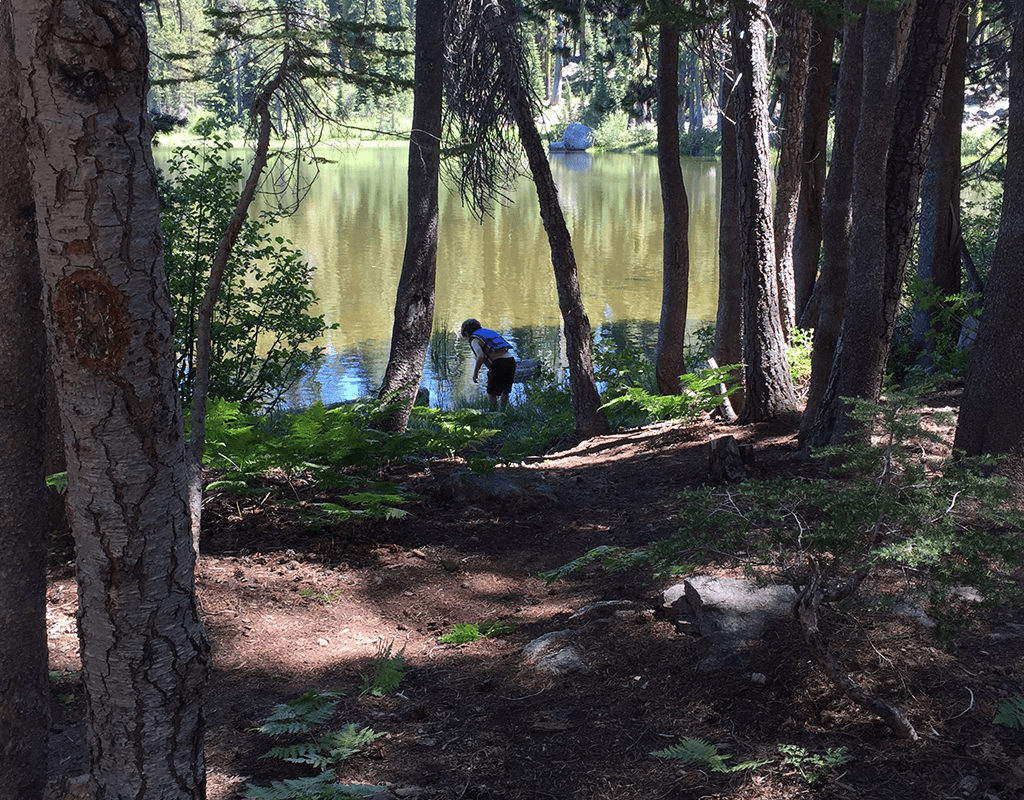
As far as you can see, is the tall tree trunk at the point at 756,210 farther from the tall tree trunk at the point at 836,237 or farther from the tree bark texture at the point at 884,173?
the tree bark texture at the point at 884,173

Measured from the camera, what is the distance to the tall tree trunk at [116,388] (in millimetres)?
2033

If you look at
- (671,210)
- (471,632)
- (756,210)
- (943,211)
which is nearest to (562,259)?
(671,210)

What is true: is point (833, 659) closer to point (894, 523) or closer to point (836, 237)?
point (894, 523)

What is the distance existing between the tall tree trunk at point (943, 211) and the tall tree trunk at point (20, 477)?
10186 millimetres

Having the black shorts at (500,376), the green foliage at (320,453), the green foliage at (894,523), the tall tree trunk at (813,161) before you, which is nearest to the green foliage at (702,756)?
the green foliage at (894,523)

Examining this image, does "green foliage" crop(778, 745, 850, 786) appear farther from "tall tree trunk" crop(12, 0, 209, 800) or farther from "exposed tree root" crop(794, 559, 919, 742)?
"tall tree trunk" crop(12, 0, 209, 800)

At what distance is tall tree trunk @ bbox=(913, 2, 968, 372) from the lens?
10625 mm

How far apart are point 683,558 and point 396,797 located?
1910 millimetres

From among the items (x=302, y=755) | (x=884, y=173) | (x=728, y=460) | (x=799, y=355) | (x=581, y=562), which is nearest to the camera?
(x=302, y=755)

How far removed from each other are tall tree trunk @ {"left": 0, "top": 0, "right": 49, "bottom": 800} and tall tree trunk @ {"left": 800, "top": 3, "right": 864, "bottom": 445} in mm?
5201

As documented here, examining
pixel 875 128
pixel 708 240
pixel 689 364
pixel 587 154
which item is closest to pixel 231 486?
pixel 875 128

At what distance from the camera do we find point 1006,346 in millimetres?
4891

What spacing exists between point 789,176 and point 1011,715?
874cm

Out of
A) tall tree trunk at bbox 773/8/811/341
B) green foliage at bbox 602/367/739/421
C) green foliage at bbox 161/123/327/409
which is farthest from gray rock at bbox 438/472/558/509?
tall tree trunk at bbox 773/8/811/341
